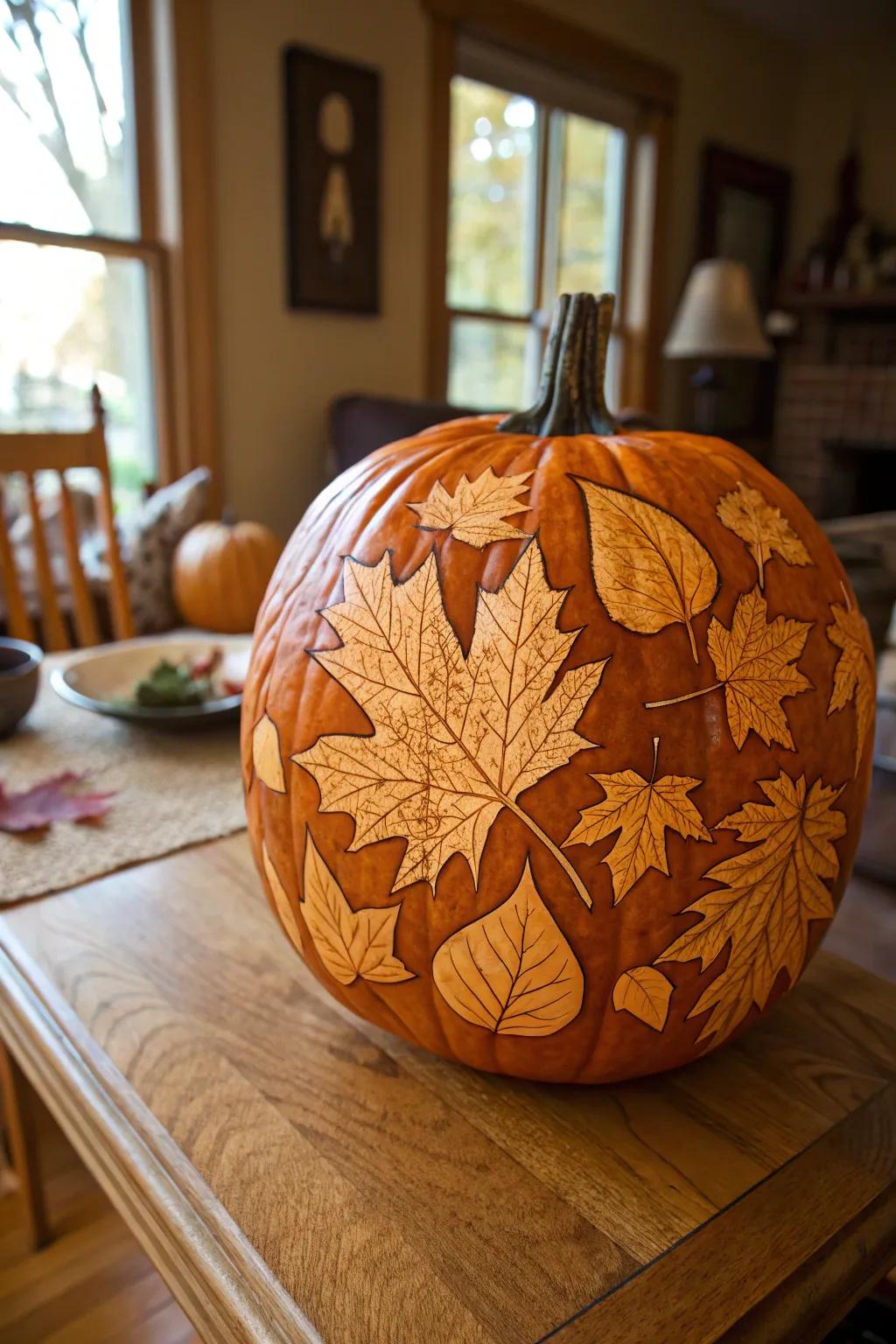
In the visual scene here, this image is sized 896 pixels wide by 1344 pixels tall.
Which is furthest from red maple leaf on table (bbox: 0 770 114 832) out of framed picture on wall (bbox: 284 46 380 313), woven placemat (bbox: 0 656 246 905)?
framed picture on wall (bbox: 284 46 380 313)

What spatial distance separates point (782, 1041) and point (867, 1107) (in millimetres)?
53

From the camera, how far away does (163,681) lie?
939 mm

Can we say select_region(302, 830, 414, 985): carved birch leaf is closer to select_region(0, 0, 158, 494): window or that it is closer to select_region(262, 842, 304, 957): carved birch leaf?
select_region(262, 842, 304, 957): carved birch leaf

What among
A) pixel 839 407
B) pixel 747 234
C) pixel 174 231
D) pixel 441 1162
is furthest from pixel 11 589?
pixel 747 234

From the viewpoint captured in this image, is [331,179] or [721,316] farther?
[721,316]

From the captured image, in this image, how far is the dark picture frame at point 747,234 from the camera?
184 inches

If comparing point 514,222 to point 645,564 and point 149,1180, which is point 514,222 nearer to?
point 645,564

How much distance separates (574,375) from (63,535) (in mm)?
1313

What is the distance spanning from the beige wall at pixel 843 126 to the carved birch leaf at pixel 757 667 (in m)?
5.52

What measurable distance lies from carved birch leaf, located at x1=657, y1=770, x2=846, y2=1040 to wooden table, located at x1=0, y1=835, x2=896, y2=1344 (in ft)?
0.19

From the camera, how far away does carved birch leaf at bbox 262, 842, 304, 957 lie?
445 mm

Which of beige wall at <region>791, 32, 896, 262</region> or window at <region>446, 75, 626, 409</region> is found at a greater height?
beige wall at <region>791, 32, 896, 262</region>

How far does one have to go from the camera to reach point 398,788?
377 mm

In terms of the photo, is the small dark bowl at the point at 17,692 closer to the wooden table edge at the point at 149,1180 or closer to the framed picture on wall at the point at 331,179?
the wooden table edge at the point at 149,1180
